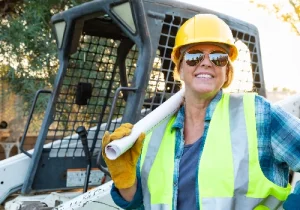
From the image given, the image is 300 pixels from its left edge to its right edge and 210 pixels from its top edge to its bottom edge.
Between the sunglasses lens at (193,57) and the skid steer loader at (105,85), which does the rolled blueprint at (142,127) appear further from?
the skid steer loader at (105,85)

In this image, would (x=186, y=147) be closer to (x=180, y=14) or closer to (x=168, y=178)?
(x=168, y=178)

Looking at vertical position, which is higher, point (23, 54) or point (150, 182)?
point (23, 54)

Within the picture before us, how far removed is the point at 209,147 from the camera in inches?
80.9

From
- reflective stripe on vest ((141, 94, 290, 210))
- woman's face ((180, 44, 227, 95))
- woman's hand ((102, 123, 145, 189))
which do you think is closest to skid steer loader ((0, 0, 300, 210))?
woman's hand ((102, 123, 145, 189))

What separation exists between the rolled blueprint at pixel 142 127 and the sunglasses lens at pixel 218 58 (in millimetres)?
294

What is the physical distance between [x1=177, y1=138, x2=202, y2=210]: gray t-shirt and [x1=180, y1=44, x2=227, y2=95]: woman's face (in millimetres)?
207

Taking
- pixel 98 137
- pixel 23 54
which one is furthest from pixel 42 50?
pixel 98 137

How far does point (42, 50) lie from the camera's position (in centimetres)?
862

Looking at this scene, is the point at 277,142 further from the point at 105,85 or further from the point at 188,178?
the point at 105,85

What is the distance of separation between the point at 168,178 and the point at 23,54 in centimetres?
696

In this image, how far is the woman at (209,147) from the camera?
1983mm

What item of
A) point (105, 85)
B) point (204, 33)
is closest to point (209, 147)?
point (204, 33)

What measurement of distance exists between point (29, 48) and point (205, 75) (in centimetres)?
685

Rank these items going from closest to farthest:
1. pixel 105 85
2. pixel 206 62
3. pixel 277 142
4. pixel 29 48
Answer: pixel 277 142 → pixel 206 62 → pixel 105 85 → pixel 29 48
